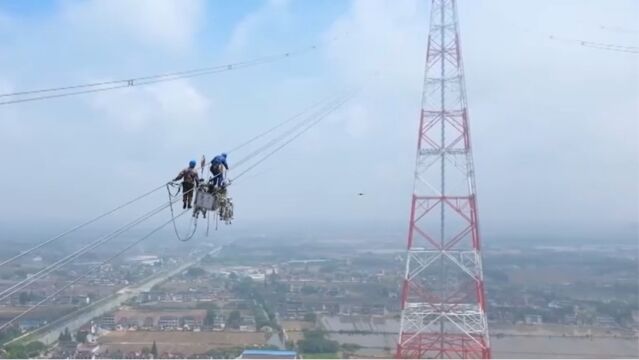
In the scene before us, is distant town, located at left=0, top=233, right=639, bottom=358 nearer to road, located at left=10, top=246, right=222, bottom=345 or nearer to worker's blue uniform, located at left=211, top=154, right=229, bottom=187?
road, located at left=10, top=246, right=222, bottom=345

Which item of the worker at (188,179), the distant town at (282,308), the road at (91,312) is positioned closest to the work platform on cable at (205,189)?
the worker at (188,179)

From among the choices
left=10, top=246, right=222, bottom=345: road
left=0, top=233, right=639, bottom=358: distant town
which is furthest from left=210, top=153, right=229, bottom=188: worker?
left=10, top=246, right=222, bottom=345: road

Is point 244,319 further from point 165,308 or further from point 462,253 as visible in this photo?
point 462,253

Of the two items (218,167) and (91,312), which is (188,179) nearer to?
(218,167)

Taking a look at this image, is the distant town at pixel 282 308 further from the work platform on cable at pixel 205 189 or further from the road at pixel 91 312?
the work platform on cable at pixel 205 189

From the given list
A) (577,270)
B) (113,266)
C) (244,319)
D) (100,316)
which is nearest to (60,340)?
(100,316)

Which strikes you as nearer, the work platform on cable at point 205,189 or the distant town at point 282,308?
the work platform on cable at point 205,189

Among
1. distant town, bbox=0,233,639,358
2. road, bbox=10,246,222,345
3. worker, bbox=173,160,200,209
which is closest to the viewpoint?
worker, bbox=173,160,200,209
